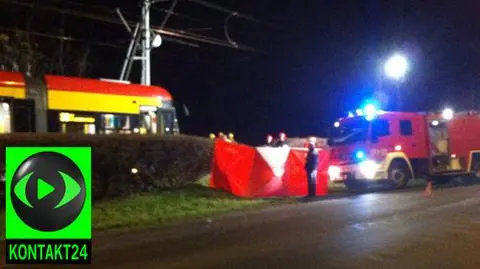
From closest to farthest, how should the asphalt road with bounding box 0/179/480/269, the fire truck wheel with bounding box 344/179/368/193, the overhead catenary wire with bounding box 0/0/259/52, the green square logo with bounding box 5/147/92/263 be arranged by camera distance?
the green square logo with bounding box 5/147/92/263, the asphalt road with bounding box 0/179/480/269, the overhead catenary wire with bounding box 0/0/259/52, the fire truck wheel with bounding box 344/179/368/193

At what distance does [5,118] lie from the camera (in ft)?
60.7

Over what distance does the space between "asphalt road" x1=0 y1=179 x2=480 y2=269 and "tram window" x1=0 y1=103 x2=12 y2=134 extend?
22.8 ft

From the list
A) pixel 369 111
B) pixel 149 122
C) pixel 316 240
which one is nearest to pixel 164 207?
pixel 316 240

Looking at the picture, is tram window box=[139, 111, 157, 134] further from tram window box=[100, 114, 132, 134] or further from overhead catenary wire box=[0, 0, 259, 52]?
overhead catenary wire box=[0, 0, 259, 52]

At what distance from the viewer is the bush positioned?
15781mm

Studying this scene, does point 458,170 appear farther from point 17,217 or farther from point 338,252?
point 17,217

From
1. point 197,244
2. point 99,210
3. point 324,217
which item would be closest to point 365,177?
point 324,217

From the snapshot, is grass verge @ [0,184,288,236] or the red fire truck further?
the red fire truck

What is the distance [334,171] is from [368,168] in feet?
3.61

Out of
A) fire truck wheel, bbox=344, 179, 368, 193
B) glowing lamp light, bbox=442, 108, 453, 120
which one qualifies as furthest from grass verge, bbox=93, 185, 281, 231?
glowing lamp light, bbox=442, 108, 453, 120

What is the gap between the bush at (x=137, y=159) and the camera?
1578 cm

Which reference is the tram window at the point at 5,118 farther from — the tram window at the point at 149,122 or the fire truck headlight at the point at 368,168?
the fire truck headlight at the point at 368,168

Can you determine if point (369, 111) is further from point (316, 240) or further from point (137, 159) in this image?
point (316, 240)

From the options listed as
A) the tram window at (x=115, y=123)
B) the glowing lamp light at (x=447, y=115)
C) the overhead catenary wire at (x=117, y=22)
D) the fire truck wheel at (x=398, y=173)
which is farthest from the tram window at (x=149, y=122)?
the glowing lamp light at (x=447, y=115)
